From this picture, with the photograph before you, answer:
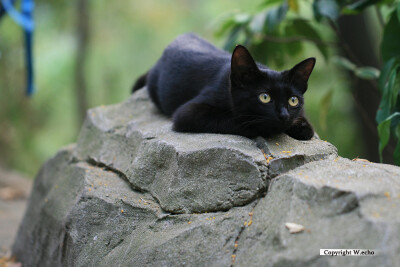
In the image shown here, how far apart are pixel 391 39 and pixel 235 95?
1.35 metres

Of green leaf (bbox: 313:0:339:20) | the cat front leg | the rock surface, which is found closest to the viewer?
the rock surface

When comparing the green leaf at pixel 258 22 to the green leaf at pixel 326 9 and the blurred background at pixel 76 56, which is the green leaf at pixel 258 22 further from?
the blurred background at pixel 76 56

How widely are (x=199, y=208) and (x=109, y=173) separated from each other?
89cm

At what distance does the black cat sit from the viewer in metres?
2.37

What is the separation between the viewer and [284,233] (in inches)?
66.2

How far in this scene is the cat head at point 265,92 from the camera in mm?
2350

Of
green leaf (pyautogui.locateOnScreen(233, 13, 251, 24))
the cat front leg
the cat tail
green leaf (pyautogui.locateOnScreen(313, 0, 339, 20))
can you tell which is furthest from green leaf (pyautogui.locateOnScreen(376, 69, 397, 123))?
the cat tail

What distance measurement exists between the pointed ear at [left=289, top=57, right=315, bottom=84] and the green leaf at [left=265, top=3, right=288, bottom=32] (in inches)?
55.2

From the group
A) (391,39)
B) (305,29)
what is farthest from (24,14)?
(391,39)

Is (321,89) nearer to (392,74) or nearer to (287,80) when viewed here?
(392,74)

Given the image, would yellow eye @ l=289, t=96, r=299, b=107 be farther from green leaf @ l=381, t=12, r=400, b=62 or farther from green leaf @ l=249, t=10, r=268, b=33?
green leaf @ l=249, t=10, r=268, b=33

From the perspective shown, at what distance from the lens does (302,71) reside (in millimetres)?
2477

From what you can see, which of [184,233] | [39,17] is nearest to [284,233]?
[184,233]

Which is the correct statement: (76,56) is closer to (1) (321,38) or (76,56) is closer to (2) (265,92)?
(1) (321,38)
